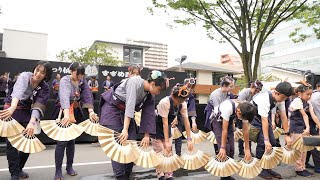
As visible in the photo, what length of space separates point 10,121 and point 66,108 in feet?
2.42

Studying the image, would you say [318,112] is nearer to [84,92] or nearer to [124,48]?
[84,92]

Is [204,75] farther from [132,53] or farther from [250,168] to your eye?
[250,168]

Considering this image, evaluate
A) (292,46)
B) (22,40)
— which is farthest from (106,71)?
(292,46)

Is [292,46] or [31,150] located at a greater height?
[292,46]

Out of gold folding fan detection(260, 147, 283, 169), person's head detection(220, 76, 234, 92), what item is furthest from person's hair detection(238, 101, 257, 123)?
person's head detection(220, 76, 234, 92)

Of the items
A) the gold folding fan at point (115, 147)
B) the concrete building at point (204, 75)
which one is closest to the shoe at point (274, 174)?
the gold folding fan at point (115, 147)

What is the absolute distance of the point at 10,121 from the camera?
384 cm

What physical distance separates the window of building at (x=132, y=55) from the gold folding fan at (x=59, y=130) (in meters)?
38.8

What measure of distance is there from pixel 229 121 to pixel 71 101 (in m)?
2.44

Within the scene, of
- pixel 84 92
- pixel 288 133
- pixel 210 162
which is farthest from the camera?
pixel 288 133

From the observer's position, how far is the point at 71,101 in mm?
4770

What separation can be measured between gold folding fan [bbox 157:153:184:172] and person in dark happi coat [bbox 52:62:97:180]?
131cm

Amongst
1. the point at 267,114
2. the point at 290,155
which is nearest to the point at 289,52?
the point at 290,155

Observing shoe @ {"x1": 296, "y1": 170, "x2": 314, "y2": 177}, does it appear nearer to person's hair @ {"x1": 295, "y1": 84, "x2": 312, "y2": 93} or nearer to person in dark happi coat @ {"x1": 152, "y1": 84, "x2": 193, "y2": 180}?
person's hair @ {"x1": 295, "y1": 84, "x2": 312, "y2": 93}
